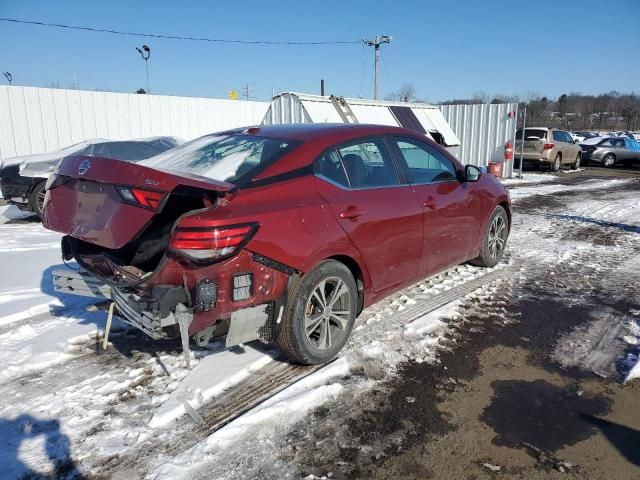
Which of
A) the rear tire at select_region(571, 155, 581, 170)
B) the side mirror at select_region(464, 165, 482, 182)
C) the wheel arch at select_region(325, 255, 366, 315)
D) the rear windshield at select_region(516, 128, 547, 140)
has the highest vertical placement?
the rear windshield at select_region(516, 128, 547, 140)

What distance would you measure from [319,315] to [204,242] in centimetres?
109

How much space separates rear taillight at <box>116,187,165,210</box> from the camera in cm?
278

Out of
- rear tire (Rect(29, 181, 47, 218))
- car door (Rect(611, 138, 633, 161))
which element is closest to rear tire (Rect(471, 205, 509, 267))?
rear tire (Rect(29, 181, 47, 218))

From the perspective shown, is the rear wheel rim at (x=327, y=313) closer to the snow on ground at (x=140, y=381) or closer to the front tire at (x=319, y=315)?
the front tire at (x=319, y=315)

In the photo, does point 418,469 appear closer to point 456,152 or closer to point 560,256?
point 560,256

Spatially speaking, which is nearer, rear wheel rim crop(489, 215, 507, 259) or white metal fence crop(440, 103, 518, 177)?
rear wheel rim crop(489, 215, 507, 259)

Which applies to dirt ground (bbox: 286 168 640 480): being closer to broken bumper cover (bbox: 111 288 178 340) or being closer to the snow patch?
the snow patch

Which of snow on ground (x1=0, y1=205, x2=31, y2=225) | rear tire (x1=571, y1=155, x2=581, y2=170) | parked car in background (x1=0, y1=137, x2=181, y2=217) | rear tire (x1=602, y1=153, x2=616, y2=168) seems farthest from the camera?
rear tire (x1=602, y1=153, x2=616, y2=168)

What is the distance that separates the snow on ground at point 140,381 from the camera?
8.45 ft

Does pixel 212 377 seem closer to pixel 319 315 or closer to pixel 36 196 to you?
pixel 319 315

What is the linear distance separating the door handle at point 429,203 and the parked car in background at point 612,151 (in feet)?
72.6

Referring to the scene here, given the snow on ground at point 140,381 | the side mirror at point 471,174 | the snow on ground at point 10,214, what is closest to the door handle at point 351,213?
the snow on ground at point 140,381

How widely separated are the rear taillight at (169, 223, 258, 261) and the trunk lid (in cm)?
21

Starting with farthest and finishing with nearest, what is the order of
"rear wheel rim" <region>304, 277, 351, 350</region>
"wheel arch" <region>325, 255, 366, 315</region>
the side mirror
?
the side mirror
"wheel arch" <region>325, 255, 366, 315</region>
"rear wheel rim" <region>304, 277, 351, 350</region>
